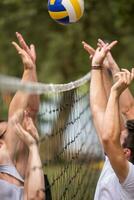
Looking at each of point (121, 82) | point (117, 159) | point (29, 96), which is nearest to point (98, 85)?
point (29, 96)

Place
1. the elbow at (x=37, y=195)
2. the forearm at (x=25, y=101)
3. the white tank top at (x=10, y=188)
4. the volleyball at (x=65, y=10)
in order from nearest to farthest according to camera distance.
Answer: the elbow at (x=37, y=195) → the white tank top at (x=10, y=188) → the forearm at (x=25, y=101) → the volleyball at (x=65, y=10)

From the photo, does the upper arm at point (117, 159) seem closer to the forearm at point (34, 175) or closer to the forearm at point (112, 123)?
the forearm at point (112, 123)

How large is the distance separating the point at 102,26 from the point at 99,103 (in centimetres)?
1666

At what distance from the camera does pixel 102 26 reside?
2355 cm

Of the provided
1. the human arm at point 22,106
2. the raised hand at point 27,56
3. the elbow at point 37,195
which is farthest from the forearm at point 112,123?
the raised hand at point 27,56

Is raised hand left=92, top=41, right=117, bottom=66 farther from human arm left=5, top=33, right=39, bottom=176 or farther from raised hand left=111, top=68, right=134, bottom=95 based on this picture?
raised hand left=111, top=68, right=134, bottom=95

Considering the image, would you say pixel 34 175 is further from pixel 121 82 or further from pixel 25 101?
pixel 121 82

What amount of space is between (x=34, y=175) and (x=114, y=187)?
85cm

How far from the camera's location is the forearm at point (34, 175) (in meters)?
5.53

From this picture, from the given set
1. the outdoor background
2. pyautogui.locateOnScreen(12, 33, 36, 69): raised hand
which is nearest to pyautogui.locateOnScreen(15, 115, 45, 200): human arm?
pyautogui.locateOnScreen(12, 33, 36, 69): raised hand

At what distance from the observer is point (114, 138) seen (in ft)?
19.7

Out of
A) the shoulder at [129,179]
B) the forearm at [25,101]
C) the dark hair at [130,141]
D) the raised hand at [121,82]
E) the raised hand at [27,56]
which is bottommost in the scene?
the shoulder at [129,179]

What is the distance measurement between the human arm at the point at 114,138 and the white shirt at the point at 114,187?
0.05 meters

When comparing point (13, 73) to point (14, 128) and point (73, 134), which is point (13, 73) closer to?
point (73, 134)
